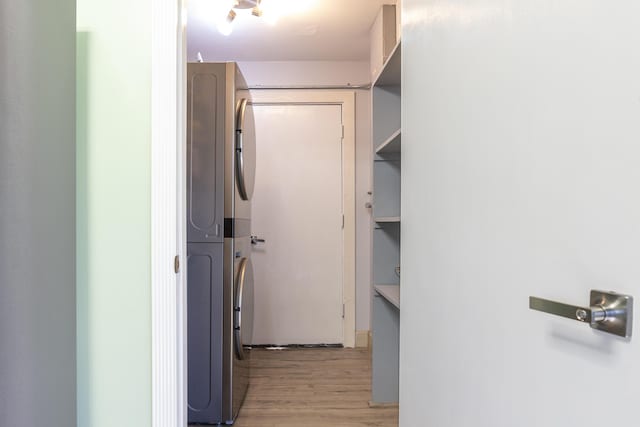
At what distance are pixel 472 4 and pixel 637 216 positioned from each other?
627mm

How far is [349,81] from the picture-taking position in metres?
3.36

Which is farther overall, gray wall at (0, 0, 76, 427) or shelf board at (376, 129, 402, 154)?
shelf board at (376, 129, 402, 154)

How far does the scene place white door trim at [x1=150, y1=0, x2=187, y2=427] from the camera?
3.84 feet

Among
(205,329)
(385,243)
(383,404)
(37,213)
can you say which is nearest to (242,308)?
(205,329)

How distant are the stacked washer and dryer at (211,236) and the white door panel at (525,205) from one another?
1.13 metres

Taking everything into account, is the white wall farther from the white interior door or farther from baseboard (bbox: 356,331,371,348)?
the white interior door

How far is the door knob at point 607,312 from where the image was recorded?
540 millimetres

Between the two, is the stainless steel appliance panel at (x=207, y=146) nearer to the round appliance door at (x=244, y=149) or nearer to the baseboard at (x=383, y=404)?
the round appliance door at (x=244, y=149)

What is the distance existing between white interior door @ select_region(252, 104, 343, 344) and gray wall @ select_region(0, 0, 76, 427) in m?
2.25

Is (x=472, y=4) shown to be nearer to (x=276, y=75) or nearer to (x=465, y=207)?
(x=465, y=207)

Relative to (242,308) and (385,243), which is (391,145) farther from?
(242,308)

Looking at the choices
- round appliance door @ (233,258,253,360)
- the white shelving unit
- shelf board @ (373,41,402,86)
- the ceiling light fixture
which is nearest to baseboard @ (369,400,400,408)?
the white shelving unit

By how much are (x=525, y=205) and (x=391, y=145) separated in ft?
4.44

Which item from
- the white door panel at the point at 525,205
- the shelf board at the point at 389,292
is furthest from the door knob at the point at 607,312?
the shelf board at the point at 389,292
